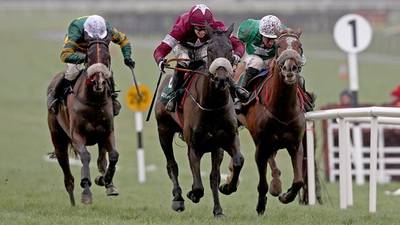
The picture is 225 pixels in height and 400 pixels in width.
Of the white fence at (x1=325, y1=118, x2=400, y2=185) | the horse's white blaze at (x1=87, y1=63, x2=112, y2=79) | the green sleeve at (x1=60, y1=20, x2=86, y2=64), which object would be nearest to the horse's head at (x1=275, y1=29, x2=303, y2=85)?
the horse's white blaze at (x1=87, y1=63, x2=112, y2=79)

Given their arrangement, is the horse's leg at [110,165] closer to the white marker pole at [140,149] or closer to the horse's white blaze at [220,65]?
the horse's white blaze at [220,65]

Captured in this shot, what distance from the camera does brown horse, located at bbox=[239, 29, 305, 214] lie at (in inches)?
437

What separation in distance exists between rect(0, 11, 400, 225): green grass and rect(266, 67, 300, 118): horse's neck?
1050 millimetres

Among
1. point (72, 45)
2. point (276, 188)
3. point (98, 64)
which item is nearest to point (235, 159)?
point (276, 188)

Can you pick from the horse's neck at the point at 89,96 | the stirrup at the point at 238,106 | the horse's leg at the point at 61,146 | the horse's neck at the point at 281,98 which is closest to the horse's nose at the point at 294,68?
the horse's neck at the point at 281,98

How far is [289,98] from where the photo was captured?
Answer: 11297 mm

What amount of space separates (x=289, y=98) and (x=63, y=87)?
2932 millimetres

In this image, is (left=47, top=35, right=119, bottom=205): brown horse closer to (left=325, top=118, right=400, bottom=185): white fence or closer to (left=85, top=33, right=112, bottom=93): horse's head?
(left=85, top=33, right=112, bottom=93): horse's head

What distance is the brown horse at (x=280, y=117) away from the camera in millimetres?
11094

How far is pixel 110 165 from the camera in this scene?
12.3 m

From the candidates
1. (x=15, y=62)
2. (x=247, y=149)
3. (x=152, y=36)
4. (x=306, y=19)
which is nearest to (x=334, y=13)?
(x=306, y=19)

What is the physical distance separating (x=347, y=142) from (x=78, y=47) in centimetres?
312

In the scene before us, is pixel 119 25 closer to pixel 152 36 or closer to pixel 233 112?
pixel 152 36

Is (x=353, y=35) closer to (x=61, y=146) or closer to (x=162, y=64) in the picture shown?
(x=61, y=146)
